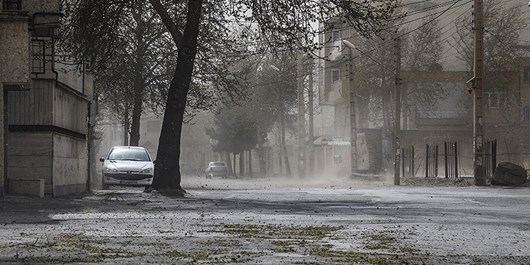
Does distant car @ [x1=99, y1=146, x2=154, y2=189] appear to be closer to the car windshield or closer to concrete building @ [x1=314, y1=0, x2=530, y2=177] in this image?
the car windshield

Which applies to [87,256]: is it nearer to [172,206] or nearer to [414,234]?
[414,234]

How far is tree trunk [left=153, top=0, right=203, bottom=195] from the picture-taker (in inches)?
1411

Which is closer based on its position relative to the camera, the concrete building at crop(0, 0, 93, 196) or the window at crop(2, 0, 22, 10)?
the concrete building at crop(0, 0, 93, 196)

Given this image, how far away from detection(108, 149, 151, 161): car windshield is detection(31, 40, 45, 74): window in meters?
11.9

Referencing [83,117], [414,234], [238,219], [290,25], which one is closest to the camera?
[414,234]

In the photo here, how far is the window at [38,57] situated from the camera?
33006mm

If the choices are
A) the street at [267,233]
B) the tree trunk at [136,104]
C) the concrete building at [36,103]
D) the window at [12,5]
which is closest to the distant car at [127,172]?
the concrete building at [36,103]

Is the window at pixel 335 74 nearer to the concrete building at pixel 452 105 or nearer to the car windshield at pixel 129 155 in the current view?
the concrete building at pixel 452 105

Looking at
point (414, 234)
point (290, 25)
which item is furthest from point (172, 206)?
point (414, 234)

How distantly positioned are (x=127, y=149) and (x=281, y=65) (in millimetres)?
49401

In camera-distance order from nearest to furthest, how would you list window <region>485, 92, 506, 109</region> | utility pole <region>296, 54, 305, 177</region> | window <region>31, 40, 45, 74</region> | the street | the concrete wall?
1. the street
2. the concrete wall
3. window <region>31, 40, 45, 74</region>
4. utility pole <region>296, 54, 305, 177</region>
5. window <region>485, 92, 506, 109</region>

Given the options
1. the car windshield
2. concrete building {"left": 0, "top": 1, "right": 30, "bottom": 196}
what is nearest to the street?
concrete building {"left": 0, "top": 1, "right": 30, "bottom": 196}

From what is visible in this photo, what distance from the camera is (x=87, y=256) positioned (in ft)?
37.9

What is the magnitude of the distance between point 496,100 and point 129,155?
163 feet
